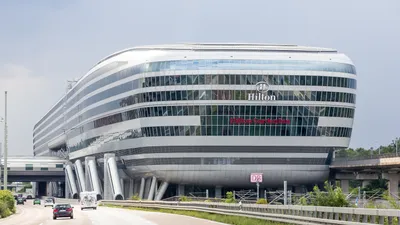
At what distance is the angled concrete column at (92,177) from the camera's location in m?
134

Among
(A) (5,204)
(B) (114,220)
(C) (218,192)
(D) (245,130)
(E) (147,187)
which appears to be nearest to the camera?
(B) (114,220)

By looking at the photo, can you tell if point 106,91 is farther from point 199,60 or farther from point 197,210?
point 197,210

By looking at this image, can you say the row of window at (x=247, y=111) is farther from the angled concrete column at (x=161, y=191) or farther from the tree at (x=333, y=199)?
the tree at (x=333, y=199)

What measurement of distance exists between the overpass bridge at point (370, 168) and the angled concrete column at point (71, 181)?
203 ft

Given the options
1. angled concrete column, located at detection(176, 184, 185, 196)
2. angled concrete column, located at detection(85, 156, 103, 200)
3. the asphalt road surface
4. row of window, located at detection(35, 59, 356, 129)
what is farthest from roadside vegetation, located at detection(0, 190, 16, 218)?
angled concrete column, located at detection(85, 156, 103, 200)

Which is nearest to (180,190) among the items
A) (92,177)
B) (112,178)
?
(112,178)

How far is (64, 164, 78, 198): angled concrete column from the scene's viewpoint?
514 ft

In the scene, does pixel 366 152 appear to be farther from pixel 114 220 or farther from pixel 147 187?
pixel 114 220

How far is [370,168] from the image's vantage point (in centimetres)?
9606

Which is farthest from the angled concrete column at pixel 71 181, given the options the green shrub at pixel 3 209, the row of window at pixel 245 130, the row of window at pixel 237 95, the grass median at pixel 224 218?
the grass median at pixel 224 218

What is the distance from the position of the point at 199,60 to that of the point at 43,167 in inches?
2690

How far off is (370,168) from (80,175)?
69044 mm

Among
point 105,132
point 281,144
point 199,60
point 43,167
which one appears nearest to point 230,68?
point 199,60

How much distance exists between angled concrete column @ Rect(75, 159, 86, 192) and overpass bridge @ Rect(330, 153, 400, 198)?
51.7 meters
